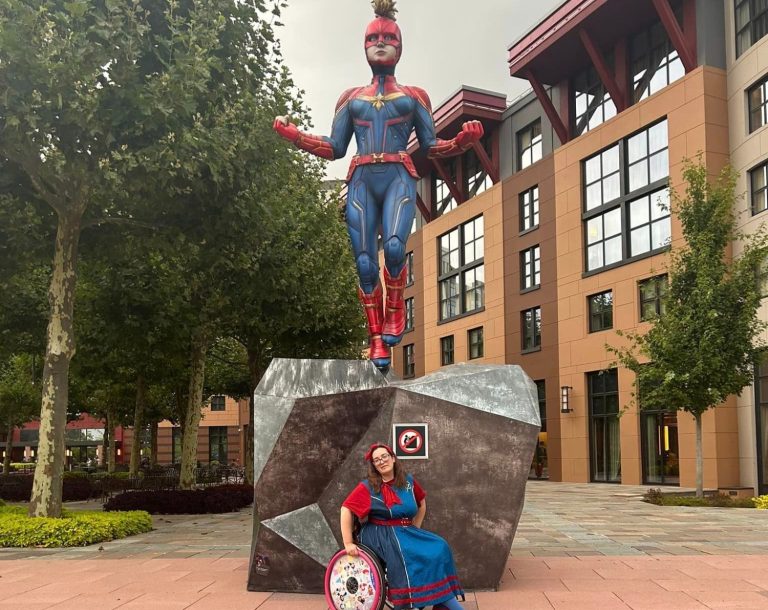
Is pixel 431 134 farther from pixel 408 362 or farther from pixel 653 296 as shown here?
pixel 408 362

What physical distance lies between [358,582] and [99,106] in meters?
8.35

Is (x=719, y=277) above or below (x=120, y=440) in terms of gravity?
above

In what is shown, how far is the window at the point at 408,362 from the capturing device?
46688 millimetres

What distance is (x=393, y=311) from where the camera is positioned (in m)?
9.67

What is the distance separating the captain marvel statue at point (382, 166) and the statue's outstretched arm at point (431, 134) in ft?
0.04

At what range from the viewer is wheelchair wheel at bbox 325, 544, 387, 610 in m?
6.32

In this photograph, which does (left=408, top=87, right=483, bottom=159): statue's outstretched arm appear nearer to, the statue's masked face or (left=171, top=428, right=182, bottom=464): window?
the statue's masked face

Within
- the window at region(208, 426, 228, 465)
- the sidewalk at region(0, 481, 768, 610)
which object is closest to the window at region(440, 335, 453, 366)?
the sidewalk at region(0, 481, 768, 610)

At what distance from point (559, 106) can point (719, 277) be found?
1474 centimetres

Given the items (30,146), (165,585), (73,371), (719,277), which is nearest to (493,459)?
(165,585)

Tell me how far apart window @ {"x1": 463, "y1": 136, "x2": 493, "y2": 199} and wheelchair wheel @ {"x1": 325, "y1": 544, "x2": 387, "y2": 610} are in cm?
3321

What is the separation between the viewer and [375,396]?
842cm

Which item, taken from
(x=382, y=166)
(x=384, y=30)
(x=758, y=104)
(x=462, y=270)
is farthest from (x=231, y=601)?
(x=462, y=270)

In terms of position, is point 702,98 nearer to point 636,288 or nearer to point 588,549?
point 636,288
